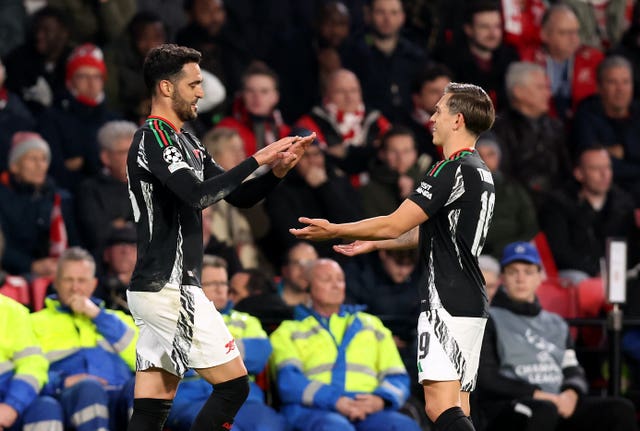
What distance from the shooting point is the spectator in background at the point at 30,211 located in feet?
30.6

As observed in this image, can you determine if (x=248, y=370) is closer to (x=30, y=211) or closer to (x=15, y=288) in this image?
(x=15, y=288)

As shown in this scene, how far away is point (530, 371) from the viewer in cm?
867

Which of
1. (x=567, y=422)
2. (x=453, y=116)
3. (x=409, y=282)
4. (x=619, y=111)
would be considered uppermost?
(x=619, y=111)

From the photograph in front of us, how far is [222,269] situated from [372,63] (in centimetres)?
419

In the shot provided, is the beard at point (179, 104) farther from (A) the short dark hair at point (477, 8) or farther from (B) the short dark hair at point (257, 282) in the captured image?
(A) the short dark hair at point (477, 8)

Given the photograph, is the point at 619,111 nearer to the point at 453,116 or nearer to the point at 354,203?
the point at 354,203

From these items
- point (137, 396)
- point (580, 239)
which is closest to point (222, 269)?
point (137, 396)

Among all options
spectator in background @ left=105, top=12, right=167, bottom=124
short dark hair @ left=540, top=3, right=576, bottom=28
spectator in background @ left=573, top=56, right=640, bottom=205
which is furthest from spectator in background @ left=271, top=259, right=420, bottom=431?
short dark hair @ left=540, top=3, right=576, bottom=28

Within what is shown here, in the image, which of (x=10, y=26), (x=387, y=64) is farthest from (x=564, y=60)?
(x=10, y=26)

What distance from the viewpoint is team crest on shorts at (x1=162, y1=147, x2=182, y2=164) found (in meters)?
5.83

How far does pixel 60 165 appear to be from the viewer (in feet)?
33.1

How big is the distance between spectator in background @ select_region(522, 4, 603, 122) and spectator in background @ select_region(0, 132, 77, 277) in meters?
4.99

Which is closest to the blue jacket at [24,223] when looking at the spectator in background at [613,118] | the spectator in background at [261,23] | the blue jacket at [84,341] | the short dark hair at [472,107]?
the blue jacket at [84,341]

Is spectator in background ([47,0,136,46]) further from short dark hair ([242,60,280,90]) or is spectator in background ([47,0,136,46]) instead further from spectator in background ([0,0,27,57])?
short dark hair ([242,60,280,90])
